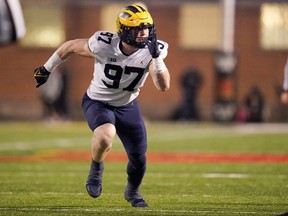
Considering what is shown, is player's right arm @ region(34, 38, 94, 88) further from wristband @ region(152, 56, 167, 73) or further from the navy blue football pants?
wristband @ region(152, 56, 167, 73)

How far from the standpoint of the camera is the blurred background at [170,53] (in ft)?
86.9

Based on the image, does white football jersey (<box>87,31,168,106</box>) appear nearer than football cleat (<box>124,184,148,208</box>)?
Yes

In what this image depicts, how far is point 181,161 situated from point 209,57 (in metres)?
13.5

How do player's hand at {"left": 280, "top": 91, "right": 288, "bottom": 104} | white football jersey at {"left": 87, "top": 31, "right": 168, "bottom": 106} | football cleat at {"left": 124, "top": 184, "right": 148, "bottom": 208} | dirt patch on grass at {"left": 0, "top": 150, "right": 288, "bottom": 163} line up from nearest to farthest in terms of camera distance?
1. white football jersey at {"left": 87, "top": 31, "right": 168, "bottom": 106}
2. football cleat at {"left": 124, "top": 184, "right": 148, "bottom": 208}
3. player's hand at {"left": 280, "top": 91, "right": 288, "bottom": 104}
4. dirt patch on grass at {"left": 0, "top": 150, "right": 288, "bottom": 163}

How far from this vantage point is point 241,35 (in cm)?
2692

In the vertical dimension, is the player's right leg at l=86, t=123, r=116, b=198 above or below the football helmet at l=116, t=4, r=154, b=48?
below

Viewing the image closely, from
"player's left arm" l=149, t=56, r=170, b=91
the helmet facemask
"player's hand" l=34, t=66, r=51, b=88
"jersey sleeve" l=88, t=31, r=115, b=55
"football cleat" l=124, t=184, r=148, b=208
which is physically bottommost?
"football cleat" l=124, t=184, r=148, b=208

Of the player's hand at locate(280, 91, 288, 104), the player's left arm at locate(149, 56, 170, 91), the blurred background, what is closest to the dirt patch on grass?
the player's hand at locate(280, 91, 288, 104)

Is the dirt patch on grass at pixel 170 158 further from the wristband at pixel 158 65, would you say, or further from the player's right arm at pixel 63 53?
the wristband at pixel 158 65

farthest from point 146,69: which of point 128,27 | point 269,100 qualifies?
point 269,100

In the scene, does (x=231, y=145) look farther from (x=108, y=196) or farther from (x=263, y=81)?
(x=263, y=81)

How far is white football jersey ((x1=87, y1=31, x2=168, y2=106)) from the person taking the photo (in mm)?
8359

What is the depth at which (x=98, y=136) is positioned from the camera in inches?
318

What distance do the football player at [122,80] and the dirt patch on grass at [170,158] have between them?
5401mm
